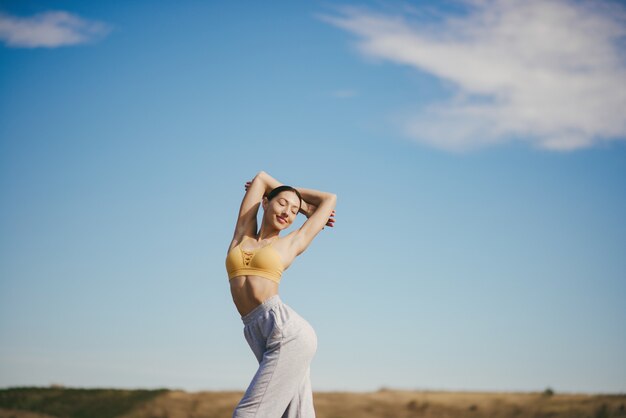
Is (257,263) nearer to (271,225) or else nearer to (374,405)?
(271,225)

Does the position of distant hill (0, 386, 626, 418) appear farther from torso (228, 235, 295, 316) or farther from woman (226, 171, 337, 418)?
torso (228, 235, 295, 316)

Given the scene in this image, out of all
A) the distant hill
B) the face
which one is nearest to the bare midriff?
the face

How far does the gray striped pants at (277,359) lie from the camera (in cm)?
595

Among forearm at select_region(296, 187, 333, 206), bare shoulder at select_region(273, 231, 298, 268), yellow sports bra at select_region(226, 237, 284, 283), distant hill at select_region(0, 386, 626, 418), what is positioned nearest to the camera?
yellow sports bra at select_region(226, 237, 284, 283)

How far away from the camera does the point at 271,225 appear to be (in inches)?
253

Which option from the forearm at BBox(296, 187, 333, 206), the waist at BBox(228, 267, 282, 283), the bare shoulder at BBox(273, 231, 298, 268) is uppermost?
the forearm at BBox(296, 187, 333, 206)

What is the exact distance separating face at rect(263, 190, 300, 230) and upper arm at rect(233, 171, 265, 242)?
157 millimetres

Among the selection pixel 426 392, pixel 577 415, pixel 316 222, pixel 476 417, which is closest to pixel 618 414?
pixel 577 415

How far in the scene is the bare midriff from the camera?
19.8 feet

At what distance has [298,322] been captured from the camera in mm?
6051

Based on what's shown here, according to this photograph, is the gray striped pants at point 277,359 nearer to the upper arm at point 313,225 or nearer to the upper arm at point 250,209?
the upper arm at point 313,225

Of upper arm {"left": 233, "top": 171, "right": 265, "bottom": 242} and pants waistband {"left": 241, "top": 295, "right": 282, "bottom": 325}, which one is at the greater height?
upper arm {"left": 233, "top": 171, "right": 265, "bottom": 242}

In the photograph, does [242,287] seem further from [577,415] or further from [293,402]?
[577,415]

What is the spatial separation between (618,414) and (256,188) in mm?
8972
